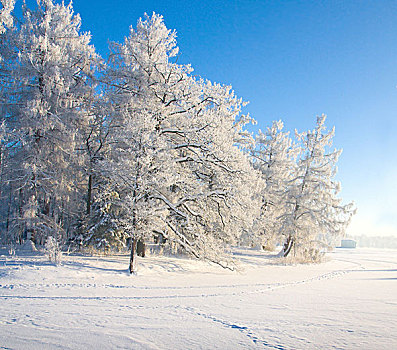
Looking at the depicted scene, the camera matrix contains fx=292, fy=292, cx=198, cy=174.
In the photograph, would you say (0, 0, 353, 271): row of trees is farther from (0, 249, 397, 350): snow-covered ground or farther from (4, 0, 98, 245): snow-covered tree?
A: (0, 249, 397, 350): snow-covered ground

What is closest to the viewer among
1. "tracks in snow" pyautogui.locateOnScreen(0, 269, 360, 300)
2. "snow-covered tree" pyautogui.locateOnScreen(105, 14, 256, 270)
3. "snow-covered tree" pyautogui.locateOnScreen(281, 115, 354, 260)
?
"tracks in snow" pyautogui.locateOnScreen(0, 269, 360, 300)

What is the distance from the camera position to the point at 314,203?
83.6ft

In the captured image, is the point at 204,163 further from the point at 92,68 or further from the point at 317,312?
the point at 92,68

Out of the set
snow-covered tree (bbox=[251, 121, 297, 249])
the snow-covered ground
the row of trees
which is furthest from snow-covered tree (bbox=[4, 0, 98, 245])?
snow-covered tree (bbox=[251, 121, 297, 249])

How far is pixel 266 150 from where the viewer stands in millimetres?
31031

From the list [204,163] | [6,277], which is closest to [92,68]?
[204,163]

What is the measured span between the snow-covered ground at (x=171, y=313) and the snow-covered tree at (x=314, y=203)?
14.0m

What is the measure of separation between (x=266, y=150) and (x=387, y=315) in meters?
25.0

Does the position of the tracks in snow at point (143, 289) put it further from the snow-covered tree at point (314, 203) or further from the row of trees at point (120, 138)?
the snow-covered tree at point (314, 203)

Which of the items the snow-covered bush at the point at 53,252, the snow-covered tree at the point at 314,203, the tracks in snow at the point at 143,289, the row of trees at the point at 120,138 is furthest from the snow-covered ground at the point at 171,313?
the snow-covered tree at the point at 314,203

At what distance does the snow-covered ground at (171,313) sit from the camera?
4843mm

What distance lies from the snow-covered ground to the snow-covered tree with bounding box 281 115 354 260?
45.8ft

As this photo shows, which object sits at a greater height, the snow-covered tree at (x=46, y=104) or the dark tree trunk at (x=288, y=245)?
the snow-covered tree at (x=46, y=104)

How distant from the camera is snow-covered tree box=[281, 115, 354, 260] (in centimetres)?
2473
